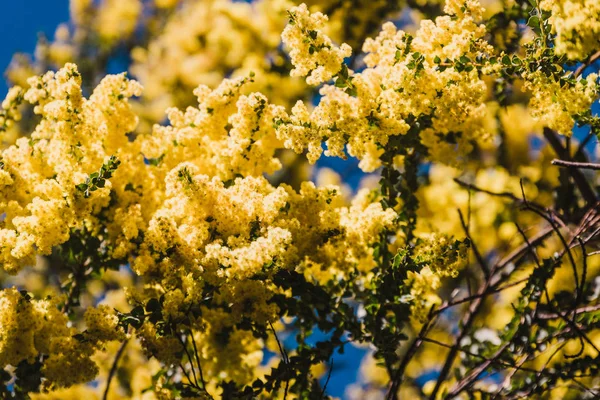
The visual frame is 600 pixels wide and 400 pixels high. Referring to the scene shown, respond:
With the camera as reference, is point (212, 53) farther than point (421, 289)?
Yes

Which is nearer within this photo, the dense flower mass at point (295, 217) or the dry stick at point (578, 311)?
the dense flower mass at point (295, 217)

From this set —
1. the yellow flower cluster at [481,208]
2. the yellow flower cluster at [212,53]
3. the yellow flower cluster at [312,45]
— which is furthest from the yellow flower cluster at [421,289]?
the yellow flower cluster at [212,53]

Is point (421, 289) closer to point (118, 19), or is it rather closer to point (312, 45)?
point (312, 45)

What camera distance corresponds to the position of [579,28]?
1.41 meters

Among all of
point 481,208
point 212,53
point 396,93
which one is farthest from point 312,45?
point 212,53

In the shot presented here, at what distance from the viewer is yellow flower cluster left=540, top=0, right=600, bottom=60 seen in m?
1.41

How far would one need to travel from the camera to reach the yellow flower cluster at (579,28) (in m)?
1.41

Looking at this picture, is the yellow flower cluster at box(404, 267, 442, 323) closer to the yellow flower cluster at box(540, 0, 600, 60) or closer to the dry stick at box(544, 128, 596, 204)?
the dry stick at box(544, 128, 596, 204)

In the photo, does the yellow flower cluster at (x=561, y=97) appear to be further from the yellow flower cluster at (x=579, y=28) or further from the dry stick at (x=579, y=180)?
the dry stick at (x=579, y=180)

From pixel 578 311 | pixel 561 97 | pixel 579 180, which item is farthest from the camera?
pixel 579 180

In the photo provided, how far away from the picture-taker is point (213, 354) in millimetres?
2572

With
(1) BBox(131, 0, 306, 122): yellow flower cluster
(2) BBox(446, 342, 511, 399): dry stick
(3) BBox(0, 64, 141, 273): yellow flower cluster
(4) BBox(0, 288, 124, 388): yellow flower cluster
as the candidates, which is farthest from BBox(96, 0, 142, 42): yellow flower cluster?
(2) BBox(446, 342, 511, 399): dry stick

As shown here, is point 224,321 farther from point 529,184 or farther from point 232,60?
point 232,60

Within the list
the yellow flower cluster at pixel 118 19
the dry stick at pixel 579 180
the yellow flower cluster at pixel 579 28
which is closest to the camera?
the yellow flower cluster at pixel 579 28
